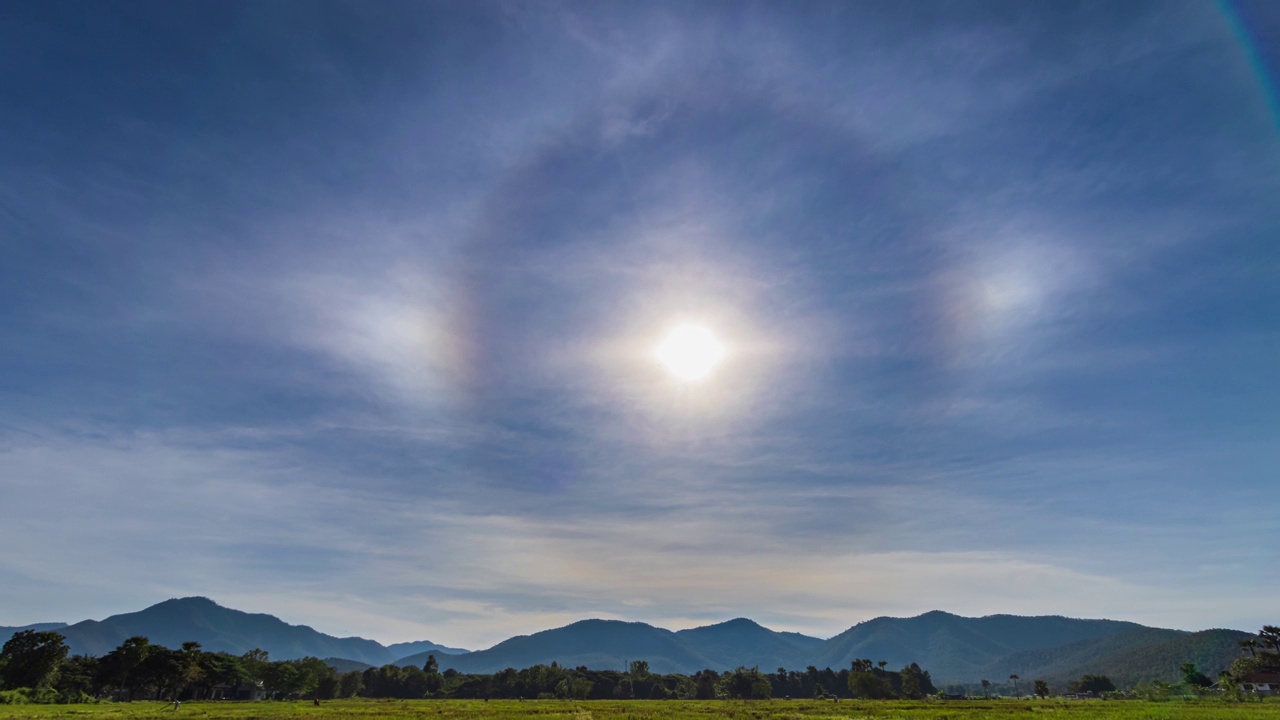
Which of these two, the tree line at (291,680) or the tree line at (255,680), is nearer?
the tree line at (255,680)

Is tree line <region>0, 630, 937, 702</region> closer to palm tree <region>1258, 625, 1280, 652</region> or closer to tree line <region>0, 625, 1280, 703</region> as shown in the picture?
tree line <region>0, 625, 1280, 703</region>

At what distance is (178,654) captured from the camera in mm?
115250

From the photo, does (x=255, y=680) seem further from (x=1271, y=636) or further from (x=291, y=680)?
(x=1271, y=636)

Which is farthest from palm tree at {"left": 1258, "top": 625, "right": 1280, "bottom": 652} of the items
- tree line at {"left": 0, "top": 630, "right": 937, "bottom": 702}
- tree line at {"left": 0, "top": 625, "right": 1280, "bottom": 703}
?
tree line at {"left": 0, "top": 630, "right": 937, "bottom": 702}

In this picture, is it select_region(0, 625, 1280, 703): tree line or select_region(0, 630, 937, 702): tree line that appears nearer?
select_region(0, 630, 937, 702): tree line

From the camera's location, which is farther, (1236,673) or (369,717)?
(1236,673)

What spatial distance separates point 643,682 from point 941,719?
151 meters

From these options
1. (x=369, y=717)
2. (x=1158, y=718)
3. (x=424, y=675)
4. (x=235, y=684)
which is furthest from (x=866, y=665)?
(x=235, y=684)

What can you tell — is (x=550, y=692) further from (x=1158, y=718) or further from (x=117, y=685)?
(x=1158, y=718)

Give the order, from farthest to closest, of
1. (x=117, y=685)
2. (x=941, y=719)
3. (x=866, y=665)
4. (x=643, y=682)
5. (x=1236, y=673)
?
1. (x=643, y=682)
2. (x=866, y=665)
3. (x=1236, y=673)
4. (x=117, y=685)
5. (x=941, y=719)

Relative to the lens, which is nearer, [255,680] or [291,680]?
[291,680]

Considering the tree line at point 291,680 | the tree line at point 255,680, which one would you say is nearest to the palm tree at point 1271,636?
the tree line at point 291,680

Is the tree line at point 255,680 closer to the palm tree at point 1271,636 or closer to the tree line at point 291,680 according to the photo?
the tree line at point 291,680

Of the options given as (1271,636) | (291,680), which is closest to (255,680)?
(291,680)
